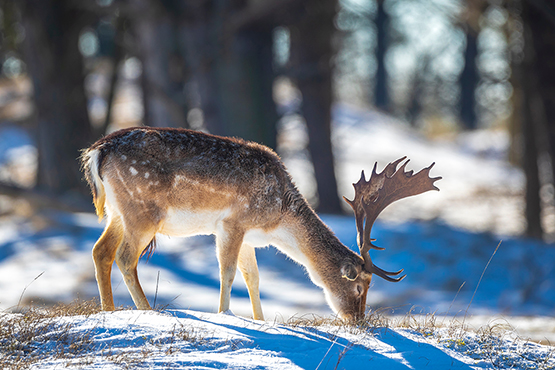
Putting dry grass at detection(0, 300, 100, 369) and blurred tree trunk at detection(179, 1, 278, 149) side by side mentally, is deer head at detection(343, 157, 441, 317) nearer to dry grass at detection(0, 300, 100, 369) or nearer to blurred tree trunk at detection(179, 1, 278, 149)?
dry grass at detection(0, 300, 100, 369)

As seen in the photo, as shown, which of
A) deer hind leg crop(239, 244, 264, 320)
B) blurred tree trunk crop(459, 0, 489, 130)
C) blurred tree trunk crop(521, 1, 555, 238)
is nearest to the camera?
deer hind leg crop(239, 244, 264, 320)

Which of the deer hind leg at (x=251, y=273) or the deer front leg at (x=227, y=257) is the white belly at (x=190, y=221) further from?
the deer hind leg at (x=251, y=273)

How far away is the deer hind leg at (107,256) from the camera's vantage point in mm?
5430

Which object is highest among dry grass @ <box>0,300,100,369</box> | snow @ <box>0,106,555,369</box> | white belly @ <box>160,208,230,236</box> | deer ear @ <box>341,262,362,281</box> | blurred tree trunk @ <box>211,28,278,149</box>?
blurred tree trunk @ <box>211,28,278,149</box>

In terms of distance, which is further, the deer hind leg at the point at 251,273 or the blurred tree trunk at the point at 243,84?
the blurred tree trunk at the point at 243,84

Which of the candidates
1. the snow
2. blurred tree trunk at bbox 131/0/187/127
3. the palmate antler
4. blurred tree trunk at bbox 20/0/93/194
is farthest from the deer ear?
blurred tree trunk at bbox 20/0/93/194

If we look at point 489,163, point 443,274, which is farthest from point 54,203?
point 489,163

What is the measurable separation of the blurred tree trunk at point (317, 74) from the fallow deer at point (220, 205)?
8.96 m

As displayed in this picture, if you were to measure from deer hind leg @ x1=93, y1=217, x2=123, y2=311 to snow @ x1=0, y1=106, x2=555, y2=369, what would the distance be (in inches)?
18.4

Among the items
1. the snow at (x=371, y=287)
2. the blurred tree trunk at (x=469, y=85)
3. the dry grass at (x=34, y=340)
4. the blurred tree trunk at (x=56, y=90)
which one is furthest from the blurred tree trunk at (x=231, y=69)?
the blurred tree trunk at (x=469, y=85)

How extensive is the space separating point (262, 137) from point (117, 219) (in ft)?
27.3

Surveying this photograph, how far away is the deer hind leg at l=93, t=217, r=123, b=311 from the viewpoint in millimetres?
5430

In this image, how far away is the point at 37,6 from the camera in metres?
16.2

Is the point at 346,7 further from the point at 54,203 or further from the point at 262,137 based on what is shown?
the point at 54,203
